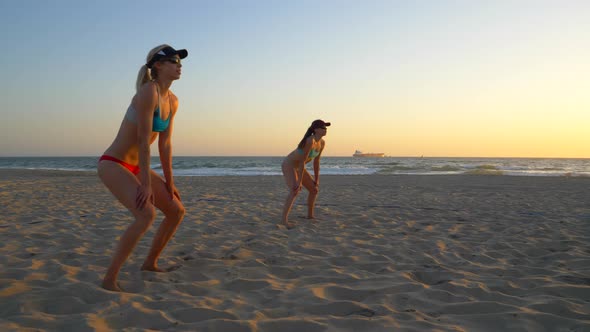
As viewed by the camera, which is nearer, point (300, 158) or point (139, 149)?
point (139, 149)

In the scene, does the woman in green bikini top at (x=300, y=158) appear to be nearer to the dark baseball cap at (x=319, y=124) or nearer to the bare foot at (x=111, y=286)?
the dark baseball cap at (x=319, y=124)

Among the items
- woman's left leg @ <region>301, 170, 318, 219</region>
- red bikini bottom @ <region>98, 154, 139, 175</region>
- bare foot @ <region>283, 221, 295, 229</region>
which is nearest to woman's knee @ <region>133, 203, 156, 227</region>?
red bikini bottom @ <region>98, 154, 139, 175</region>

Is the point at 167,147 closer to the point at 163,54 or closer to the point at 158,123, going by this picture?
the point at 158,123

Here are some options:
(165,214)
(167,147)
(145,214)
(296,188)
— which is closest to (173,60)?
(167,147)

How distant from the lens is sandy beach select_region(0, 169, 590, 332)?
225 cm

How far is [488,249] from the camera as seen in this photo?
4.13 m

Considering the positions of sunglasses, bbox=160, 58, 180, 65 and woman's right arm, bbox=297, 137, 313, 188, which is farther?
woman's right arm, bbox=297, 137, 313, 188

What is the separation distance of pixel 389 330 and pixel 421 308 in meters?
0.45

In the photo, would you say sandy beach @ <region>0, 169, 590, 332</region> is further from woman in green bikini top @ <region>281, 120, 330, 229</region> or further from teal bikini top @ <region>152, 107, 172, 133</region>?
teal bikini top @ <region>152, 107, 172, 133</region>

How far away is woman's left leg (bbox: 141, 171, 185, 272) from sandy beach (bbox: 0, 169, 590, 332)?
13 cm

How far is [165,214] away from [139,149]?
2.39 feet

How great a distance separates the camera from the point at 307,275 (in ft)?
10.5

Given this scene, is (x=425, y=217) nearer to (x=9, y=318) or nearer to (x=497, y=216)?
(x=497, y=216)

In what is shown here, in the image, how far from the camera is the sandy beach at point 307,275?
225cm
